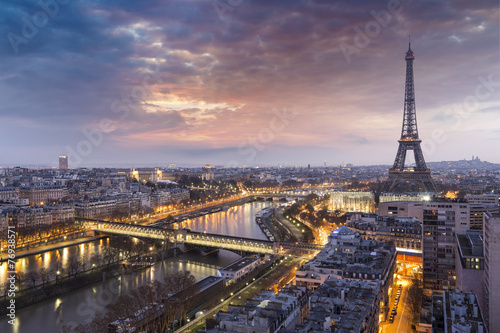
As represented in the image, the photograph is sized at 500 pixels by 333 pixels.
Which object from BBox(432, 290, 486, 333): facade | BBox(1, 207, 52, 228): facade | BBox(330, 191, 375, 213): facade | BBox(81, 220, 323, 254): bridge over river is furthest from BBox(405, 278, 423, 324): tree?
BBox(1, 207, 52, 228): facade

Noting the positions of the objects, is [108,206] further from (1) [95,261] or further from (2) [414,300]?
(2) [414,300]

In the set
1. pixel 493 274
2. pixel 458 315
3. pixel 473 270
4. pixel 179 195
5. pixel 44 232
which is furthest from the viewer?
pixel 179 195

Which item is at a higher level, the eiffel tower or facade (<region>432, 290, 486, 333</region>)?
the eiffel tower

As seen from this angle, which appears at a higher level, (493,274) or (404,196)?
(404,196)

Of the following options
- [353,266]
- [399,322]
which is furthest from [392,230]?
[399,322]

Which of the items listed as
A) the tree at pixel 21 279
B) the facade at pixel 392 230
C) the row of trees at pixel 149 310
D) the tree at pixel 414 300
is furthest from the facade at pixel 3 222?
the tree at pixel 414 300

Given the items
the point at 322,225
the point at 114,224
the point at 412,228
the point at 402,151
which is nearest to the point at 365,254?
the point at 412,228

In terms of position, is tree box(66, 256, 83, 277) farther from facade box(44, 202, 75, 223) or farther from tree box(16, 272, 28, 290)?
facade box(44, 202, 75, 223)
